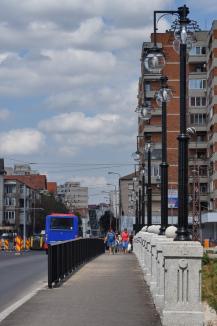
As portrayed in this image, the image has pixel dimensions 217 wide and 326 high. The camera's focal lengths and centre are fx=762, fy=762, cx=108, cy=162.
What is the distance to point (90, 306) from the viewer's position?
581 inches

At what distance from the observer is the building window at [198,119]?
10038 centimetres

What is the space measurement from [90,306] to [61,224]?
138 feet

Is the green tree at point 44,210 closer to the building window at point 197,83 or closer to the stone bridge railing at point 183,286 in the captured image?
the building window at point 197,83

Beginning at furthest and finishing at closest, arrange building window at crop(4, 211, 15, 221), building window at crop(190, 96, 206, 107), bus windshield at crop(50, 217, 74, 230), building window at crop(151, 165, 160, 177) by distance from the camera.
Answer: building window at crop(4, 211, 15, 221) < building window at crop(190, 96, 206, 107) < building window at crop(151, 165, 160, 177) < bus windshield at crop(50, 217, 74, 230)

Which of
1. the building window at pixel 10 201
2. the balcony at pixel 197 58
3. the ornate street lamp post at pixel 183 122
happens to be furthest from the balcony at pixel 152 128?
the ornate street lamp post at pixel 183 122

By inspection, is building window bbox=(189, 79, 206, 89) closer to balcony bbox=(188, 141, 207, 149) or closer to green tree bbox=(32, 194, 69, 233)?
balcony bbox=(188, 141, 207, 149)

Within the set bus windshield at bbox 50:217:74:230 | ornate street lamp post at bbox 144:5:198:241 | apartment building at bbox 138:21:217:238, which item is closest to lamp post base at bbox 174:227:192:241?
ornate street lamp post at bbox 144:5:198:241

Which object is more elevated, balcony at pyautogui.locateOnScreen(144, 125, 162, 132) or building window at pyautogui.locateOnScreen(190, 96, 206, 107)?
building window at pyautogui.locateOnScreen(190, 96, 206, 107)

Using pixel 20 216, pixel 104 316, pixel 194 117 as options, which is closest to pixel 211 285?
pixel 104 316

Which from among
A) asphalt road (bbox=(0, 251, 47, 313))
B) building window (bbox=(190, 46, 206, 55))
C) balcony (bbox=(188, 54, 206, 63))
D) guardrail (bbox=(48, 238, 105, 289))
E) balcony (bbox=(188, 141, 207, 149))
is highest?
building window (bbox=(190, 46, 206, 55))

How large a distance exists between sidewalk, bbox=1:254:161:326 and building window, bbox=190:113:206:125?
3144 inches

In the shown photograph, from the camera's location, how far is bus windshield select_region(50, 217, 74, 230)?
56625mm

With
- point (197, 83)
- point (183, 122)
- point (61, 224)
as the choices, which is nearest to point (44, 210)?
point (197, 83)

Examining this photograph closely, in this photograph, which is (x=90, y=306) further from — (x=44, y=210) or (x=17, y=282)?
(x=44, y=210)
